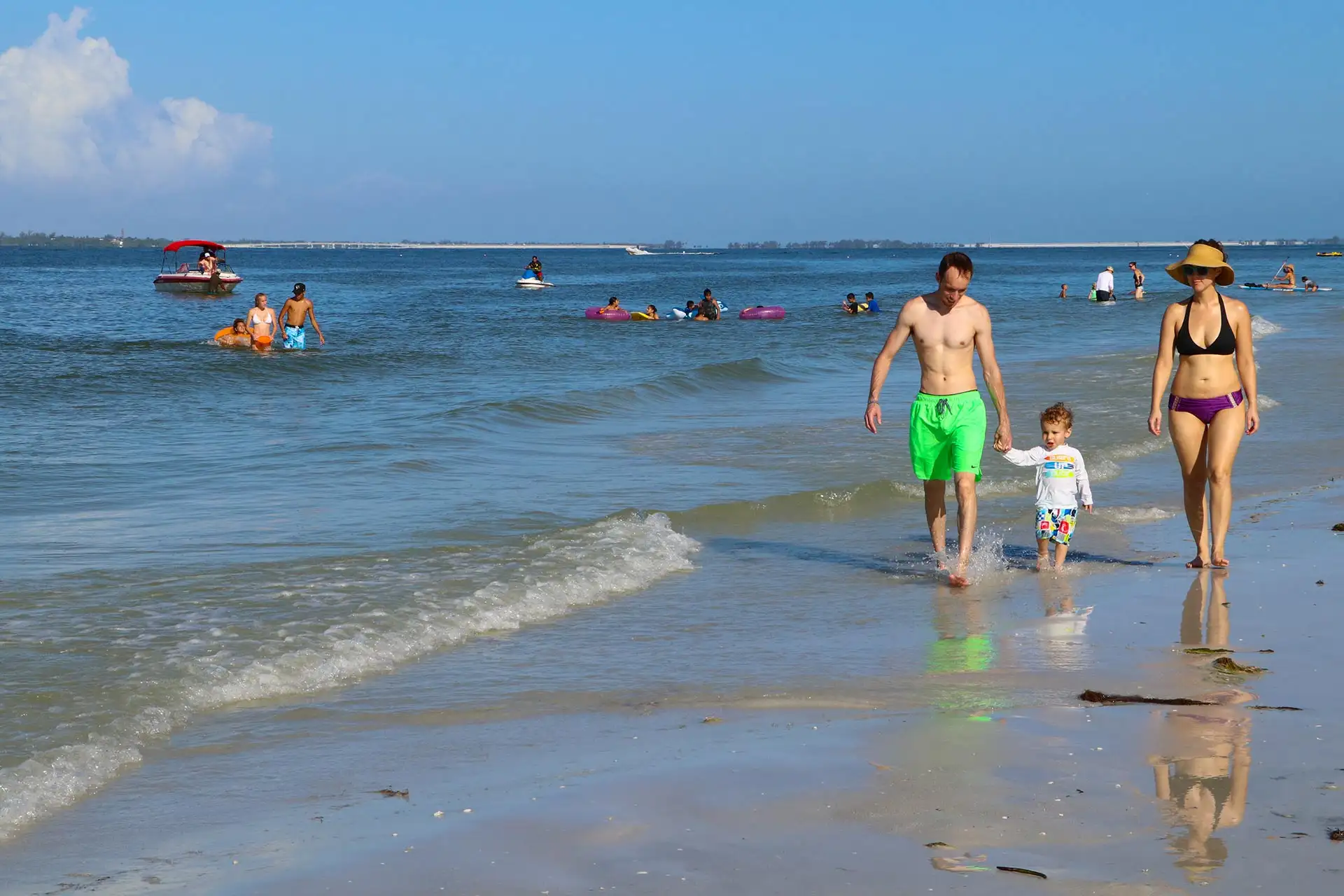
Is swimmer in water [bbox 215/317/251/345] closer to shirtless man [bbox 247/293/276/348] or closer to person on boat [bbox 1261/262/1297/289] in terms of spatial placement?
shirtless man [bbox 247/293/276/348]

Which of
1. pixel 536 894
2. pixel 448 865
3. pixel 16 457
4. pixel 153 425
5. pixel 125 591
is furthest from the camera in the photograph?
pixel 153 425

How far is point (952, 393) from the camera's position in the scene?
7.36 meters

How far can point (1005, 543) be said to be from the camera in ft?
28.6

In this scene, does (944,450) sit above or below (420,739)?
above

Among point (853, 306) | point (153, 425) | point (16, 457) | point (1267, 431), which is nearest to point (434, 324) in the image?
point (853, 306)

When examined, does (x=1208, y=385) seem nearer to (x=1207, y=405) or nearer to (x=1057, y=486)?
(x=1207, y=405)

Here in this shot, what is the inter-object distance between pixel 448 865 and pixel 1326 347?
2364 cm

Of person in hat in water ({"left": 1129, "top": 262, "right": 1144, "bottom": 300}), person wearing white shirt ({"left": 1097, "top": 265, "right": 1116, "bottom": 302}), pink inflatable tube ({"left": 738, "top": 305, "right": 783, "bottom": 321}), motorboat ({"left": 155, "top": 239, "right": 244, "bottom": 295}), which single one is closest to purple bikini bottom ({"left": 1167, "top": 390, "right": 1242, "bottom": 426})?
pink inflatable tube ({"left": 738, "top": 305, "right": 783, "bottom": 321})

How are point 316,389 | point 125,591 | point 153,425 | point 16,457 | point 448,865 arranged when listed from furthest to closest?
point 316,389, point 153,425, point 16,457, point 125,591, point 448,865

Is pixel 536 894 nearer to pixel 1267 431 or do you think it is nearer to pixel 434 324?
pixel 1267 431

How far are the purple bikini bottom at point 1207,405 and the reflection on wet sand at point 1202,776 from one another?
8.62 ft

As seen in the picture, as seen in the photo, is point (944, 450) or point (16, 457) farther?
point (16, 457)

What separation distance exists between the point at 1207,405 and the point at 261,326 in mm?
20959

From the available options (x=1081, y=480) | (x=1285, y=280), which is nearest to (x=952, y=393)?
(x=1081, y=480)
